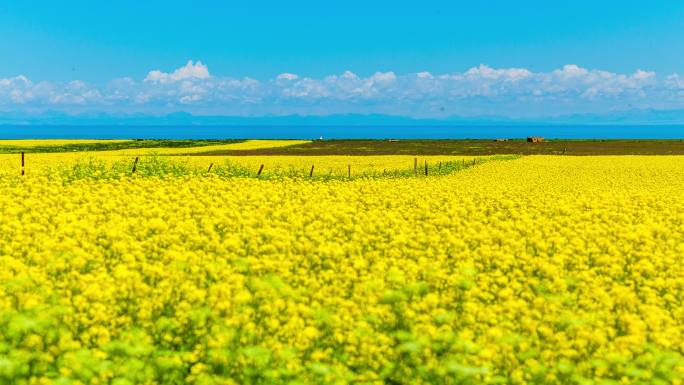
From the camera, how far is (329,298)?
35.1ft

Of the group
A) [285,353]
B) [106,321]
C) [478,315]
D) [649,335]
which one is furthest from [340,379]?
[649,335]

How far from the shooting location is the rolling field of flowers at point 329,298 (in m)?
8.74

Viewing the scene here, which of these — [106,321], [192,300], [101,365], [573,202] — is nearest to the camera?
[101,365]

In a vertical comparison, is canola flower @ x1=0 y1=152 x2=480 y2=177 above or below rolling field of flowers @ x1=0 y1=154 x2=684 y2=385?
above

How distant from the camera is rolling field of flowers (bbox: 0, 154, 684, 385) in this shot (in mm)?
8742

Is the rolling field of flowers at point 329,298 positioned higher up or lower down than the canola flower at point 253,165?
lower down

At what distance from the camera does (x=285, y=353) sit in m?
8.82

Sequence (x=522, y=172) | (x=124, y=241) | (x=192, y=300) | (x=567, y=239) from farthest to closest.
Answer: (x=522, y=172)
(x=567, y=239)
(x=124, y=241)
(x=192, y=300)

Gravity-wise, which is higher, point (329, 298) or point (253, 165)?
point (253, 165)

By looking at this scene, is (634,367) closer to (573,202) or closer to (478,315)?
(478,315)

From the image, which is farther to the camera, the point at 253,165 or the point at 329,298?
the point at 253,165

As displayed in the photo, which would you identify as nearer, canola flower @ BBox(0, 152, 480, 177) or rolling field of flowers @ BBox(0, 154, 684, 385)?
rolling field of flowers @ BBox(0, 154, 684, 385)

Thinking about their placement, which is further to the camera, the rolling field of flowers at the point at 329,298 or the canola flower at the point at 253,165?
the canola flower at the point at 253,165

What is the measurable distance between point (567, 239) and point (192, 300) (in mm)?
9991
